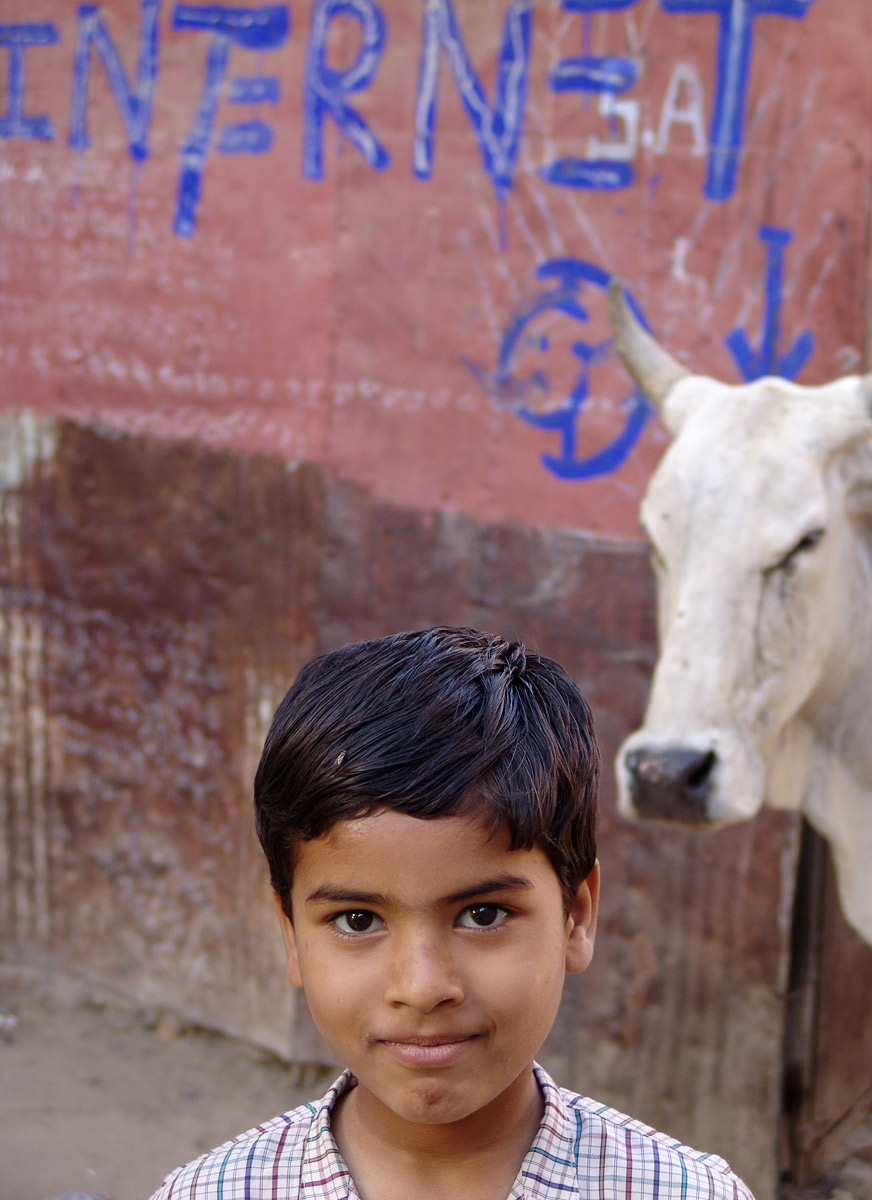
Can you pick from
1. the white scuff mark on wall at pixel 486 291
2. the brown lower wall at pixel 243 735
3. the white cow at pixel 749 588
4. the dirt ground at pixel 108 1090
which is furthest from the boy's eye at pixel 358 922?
the dirt ground at pixel 108 1090

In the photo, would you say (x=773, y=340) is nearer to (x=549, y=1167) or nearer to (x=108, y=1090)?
(x=549, y=1167)

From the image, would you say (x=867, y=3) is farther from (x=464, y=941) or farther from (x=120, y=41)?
(x=464, y=941)

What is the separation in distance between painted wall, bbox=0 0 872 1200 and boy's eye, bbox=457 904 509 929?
1.68 meters

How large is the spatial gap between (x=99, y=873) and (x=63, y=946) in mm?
326

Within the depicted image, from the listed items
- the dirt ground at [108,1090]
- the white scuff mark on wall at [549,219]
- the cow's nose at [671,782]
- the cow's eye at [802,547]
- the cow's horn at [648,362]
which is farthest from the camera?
the dirt ground at [108,1090]

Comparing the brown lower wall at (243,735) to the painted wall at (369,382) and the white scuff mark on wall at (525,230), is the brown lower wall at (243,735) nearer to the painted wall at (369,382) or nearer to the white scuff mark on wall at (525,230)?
the painted wall at (369,382)

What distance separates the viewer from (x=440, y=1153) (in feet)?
3.76

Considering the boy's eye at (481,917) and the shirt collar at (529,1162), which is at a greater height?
the boy's eye at (481,917)

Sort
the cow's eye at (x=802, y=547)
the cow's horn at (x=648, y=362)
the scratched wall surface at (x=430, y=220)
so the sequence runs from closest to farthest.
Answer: the cow's eye at (x=802, y=547) < the cow's horn at (x=648, y=362) < the scratched wall surface at (x=430, y=220)

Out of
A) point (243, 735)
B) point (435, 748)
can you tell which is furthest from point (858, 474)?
point (243, 735)

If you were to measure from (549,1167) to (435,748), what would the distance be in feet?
1.31

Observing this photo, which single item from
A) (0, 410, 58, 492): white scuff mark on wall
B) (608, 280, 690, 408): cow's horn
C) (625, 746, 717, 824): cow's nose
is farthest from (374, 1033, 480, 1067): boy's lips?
(0, 410, 58, 492): white scuff mark on wall

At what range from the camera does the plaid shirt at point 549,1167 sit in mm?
1132

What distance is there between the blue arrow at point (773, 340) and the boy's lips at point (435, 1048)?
7.65 feet
